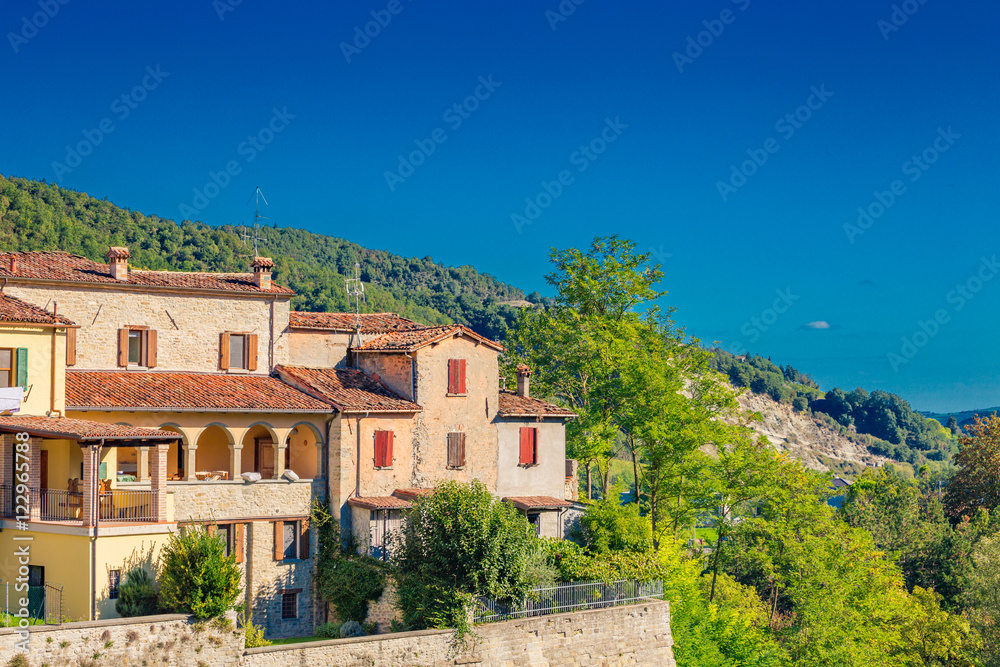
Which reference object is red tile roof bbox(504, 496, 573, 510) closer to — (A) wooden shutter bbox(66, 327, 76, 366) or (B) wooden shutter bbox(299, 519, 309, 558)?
(B) wooden shutter bbox(299, 519, 309, 558)

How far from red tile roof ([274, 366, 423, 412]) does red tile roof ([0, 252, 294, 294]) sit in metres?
3.24

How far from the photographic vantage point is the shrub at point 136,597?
2619 centimetres

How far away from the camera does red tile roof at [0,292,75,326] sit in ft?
95.1

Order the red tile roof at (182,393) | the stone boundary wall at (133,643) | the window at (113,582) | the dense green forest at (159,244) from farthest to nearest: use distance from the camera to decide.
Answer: the dense green forest at (159,244), the red tile roof at (182,393), the window at (113,582), the stone boundary wall at (133,643)

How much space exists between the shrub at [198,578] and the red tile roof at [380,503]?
698cm

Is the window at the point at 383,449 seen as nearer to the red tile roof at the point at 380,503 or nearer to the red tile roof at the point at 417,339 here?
the red tile roof at the point at 380,503

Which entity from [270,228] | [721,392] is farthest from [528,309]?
[270,228]

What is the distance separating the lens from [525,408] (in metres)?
39.9

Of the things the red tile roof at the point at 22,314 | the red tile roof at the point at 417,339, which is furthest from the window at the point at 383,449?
the red tile roof at the point at 22,314

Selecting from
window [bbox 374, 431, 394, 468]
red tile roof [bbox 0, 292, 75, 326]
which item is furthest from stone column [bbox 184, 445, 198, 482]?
window [bbox 374, 431, 394, 468]

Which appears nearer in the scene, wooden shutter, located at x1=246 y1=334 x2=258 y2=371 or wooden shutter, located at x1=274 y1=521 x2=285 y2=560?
wooden shutter, located at x1=274 y1=521 x2=285 y2=560

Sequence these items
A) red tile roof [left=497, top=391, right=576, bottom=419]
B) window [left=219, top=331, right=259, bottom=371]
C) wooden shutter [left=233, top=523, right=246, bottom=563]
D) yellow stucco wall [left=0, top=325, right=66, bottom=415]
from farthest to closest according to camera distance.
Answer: red tile roof [left=497, top=391, right=576, bottom=419] → window [left=219, top=331, right=259, bottom=371] → wooden shutter [left=233, top=523, right=246, bottom=563] → yellow stucco wall [left=0, top=325, right=66, bottom=415]

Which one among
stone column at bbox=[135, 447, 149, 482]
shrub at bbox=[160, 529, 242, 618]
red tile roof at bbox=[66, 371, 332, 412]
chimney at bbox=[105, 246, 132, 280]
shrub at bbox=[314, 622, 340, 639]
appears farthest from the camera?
chimney at bbox=[105, 246, 132, 280]

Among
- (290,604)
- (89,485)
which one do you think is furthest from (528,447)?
(89,485)
